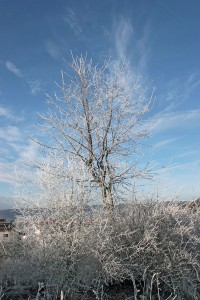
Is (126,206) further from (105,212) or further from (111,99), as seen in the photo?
(111,99)

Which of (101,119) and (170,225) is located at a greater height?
(101,119)

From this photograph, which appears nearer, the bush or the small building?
the bush

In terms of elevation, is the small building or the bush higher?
the small building

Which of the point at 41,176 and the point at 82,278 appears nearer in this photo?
the point at 82,278

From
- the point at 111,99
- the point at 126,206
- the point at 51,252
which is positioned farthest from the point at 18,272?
the point at 111,99

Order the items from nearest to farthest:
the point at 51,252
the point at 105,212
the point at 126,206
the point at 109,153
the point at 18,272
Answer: the point at 51,252 < the point at 18,272 < the point at 105,212 < the point at 126,206 < the point at 109,153

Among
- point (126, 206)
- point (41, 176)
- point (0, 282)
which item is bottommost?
point (0, 282)

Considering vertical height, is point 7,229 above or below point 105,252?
above

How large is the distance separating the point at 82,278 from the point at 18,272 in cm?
180

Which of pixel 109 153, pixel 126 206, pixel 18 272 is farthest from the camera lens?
pixel 109 153

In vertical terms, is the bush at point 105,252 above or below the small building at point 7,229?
below

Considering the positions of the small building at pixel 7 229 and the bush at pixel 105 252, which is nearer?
the bush at pixel 105 252

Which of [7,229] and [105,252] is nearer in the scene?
[105,252]

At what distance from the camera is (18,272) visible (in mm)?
9008
